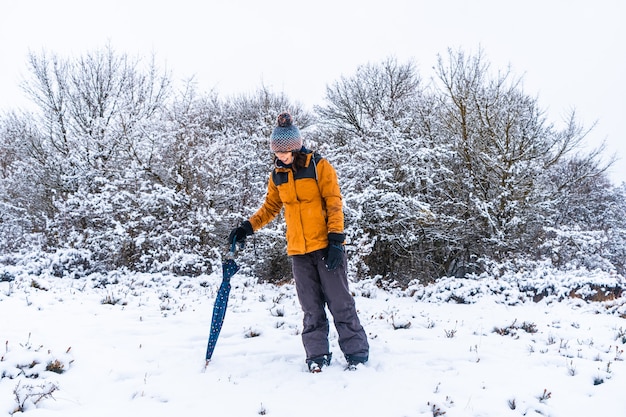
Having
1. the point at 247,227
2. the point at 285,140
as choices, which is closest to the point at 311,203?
the point at 285,140

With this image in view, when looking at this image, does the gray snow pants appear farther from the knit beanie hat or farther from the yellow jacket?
the knit beanie hat

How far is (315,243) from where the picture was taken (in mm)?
3473

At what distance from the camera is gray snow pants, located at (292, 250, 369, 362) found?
135 inches

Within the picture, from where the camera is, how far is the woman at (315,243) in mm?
3428

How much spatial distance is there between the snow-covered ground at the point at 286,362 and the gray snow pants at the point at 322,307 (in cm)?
19

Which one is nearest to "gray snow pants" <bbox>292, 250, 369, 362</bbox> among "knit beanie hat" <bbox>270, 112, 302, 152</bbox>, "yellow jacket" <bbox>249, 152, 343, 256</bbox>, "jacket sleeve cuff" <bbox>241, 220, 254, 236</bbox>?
"yellow jacket" <bbox>249, 152, 343, 256</bbox>

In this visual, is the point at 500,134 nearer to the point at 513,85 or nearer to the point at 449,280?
the point at 513,85

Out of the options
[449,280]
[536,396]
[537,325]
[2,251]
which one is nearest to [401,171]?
[449,280]

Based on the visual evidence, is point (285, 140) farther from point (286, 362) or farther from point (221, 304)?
point (286, 362)

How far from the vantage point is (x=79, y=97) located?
14.9 meters

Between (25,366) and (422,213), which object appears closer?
(25,366)

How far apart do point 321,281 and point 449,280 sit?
464 cm

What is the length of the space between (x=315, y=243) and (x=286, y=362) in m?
1.13

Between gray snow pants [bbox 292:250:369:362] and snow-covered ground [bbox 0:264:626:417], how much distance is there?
19cm
